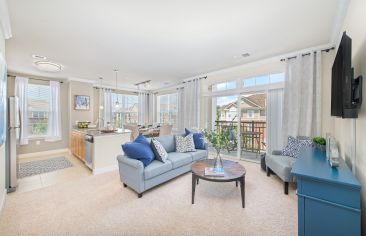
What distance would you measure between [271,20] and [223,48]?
1060 mm

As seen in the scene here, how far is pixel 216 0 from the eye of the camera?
1.90 m

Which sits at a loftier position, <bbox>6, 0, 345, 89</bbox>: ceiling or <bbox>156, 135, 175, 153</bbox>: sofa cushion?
<bbox>6, 0, 345, 89</bbox>: ceiling

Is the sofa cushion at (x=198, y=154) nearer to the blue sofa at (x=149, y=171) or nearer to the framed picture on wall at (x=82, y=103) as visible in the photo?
the blue sofa at (x=149, y=171)

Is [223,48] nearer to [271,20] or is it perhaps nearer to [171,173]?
[271,20]

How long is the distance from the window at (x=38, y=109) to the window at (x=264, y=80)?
6.39 meters

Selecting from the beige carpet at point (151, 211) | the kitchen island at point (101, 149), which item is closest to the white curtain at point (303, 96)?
the beige carpet at point (151, 211)

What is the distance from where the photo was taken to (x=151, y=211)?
7.07 ft

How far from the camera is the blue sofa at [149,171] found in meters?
2.50

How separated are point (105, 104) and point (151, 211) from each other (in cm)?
554

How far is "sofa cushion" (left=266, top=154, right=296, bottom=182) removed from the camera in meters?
2.62

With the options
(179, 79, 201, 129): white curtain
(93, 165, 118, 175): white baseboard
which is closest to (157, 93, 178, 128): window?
(179, 79, 201, 129): white curtain

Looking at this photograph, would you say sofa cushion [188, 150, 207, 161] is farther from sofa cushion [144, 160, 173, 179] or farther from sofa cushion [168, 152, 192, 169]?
sofa cushion [144, 160, 173, 179]

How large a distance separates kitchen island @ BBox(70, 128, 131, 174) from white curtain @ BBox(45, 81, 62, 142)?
6.43ft

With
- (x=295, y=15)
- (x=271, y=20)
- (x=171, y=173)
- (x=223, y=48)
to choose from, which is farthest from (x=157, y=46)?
(x=171, y=173)
